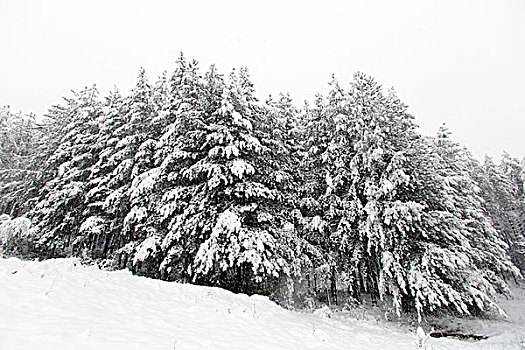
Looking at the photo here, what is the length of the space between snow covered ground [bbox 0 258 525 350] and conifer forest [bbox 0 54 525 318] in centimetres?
369

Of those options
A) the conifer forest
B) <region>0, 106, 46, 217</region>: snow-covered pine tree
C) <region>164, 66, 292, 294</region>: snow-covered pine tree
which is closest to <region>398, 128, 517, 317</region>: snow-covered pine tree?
the conifer forest

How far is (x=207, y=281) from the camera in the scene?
1524cm

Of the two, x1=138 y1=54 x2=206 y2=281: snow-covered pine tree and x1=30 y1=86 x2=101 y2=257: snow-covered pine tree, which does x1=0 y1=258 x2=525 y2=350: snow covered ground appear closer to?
x1=138 y1=54 x2=206 y2=281: snow-covered pine tree

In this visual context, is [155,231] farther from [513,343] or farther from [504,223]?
[504,223]

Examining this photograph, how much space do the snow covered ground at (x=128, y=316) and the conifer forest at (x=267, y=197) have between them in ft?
12.1

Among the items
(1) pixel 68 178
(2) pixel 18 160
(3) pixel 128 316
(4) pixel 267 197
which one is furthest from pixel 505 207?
(2) pixel 18 160

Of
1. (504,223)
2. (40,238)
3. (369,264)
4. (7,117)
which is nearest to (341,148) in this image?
(369,264)

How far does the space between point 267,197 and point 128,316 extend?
9762 mm

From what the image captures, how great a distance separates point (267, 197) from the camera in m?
15.6

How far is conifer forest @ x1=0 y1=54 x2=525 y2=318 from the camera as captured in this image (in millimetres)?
15148

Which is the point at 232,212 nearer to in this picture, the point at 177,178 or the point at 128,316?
the point at 177,178

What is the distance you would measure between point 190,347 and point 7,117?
157 feet

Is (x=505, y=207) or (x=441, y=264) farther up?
(x=505, y=207)

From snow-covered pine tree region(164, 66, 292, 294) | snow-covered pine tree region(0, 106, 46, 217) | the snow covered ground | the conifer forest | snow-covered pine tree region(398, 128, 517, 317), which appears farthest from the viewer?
snow-covered pine tree region(0, 106, 46, 217)
